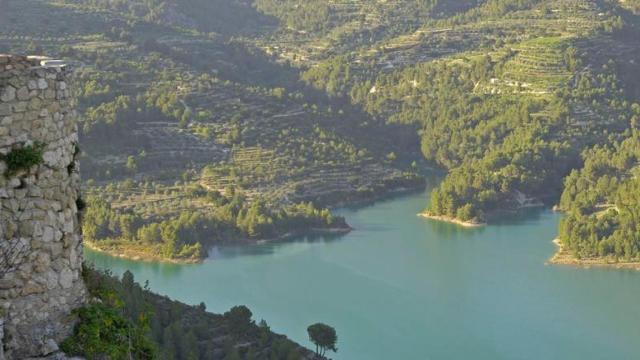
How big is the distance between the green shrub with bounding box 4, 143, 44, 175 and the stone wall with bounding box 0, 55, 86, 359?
1cm

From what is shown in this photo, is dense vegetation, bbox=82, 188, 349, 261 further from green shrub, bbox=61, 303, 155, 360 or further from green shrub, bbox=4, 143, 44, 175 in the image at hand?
green shrub, bbox=4, 143, 44, 175

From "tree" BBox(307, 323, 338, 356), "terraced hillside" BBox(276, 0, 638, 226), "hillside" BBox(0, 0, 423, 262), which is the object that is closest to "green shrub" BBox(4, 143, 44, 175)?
"tree" BBox(307, 323, 338, 356)

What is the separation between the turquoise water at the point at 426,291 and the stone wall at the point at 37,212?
17.5 metres

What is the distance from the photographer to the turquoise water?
75.1 ft

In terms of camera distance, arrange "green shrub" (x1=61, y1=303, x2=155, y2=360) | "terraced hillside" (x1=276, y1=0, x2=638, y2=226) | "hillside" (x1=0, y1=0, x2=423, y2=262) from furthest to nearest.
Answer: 1. "terraced hillside" (x1=276, y1=0, x2=638, y2=226)
2. "hillside" (x1=0, y1=0, x2=423, y2=262)
3. "green shrub" (x1=61, y1=303, x2=155, y2=360)

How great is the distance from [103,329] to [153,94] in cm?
3655

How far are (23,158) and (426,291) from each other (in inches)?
930

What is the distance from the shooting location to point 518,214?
124 ft

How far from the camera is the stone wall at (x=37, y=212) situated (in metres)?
4.25

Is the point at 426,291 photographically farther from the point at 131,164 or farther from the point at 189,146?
the point at 189,146

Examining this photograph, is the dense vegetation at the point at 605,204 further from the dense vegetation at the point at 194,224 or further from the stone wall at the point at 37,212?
the stone wall at the point at 37,212

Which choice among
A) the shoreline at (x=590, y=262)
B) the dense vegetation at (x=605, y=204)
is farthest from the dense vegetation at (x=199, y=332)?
the dense vegetation at (x=605, y=204)

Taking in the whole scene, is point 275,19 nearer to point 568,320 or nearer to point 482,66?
point 482,66

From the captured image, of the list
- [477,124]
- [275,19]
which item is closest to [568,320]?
[477,124]
